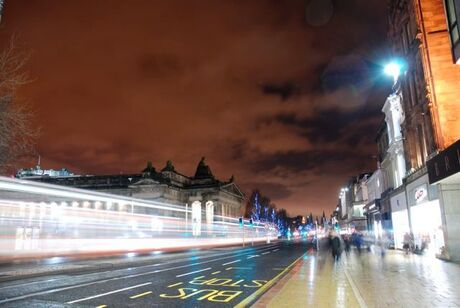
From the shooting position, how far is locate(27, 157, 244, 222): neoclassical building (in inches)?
3327

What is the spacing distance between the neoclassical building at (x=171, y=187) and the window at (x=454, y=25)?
205ft

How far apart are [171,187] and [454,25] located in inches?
3012

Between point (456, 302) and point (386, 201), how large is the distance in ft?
122

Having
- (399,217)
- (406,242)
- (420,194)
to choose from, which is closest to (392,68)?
(420,194)

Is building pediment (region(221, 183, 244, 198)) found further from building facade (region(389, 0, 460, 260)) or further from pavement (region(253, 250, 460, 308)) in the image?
pavement (region(253, 250, 460, 308))

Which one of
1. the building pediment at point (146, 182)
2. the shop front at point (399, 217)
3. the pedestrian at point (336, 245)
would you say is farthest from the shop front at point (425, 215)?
the building pediment at point (146, 182)

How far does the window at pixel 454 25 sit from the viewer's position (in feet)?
61.7

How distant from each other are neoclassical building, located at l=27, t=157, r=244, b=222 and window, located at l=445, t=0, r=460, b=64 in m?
62.5

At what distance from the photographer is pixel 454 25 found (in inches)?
784

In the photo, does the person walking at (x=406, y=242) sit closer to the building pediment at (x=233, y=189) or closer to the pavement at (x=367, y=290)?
the pavement at (x=367, y=290)

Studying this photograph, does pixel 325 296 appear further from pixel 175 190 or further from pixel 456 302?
pixel 175 190

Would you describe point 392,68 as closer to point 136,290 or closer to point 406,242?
point 406,242

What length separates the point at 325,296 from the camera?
10.8 meters

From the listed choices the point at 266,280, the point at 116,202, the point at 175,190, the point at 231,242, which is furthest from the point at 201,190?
the point at 266,280
